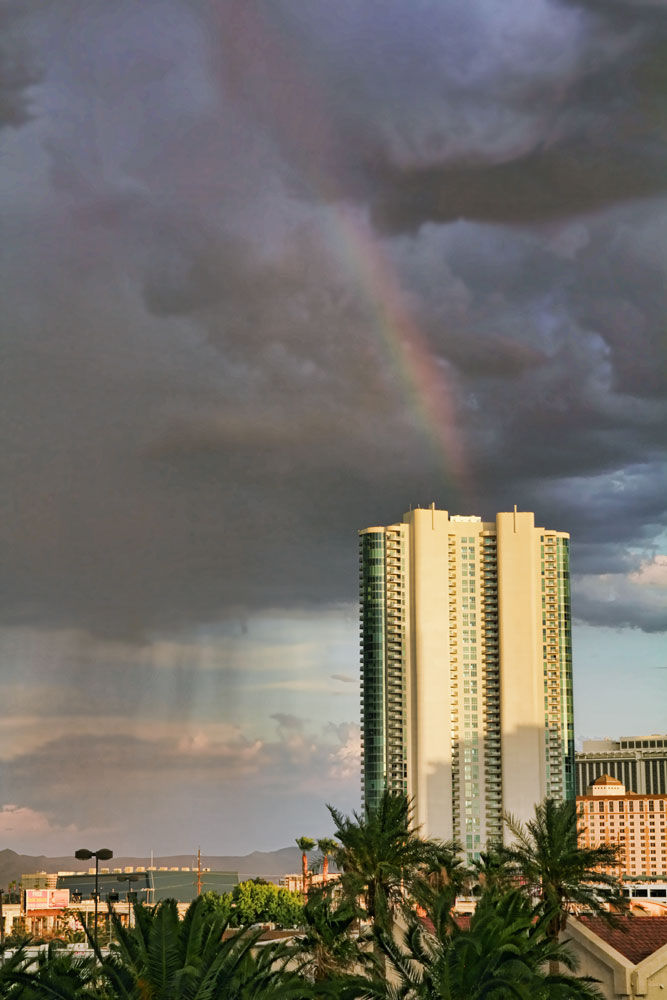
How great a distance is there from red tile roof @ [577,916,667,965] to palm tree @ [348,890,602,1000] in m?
13.7

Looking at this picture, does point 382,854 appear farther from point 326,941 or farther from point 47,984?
point 47,984

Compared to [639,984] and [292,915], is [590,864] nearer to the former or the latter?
[639,984]

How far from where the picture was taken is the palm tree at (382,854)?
6819 centimetres

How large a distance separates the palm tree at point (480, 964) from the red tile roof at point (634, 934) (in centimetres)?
1371

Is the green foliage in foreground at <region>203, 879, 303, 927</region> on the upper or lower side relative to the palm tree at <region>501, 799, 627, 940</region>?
lower

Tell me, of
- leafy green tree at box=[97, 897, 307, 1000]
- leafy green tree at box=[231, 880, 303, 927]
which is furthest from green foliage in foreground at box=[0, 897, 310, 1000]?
leafy green tree at box=[231, 880, 303, 927]

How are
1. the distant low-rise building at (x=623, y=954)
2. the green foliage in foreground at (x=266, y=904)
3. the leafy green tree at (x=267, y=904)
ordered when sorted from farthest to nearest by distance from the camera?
the leafy green tree at (x=267, y=904) < the green foliage in foreground at (x=266, y=904) < the distant low-rise building at (x=623, y=954)

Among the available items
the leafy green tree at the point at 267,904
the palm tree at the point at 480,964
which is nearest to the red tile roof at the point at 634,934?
the palm tree at the point at 480,964

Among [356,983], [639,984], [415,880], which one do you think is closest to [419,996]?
[356,983]

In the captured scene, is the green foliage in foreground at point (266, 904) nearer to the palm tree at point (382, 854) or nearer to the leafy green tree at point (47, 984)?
the palm tree at point (382, 854)

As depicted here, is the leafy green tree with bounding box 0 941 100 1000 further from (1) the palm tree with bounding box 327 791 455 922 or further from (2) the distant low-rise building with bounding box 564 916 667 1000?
(1) the palm tree with bounding box 327 791 455 922

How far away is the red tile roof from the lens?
56.8 meters

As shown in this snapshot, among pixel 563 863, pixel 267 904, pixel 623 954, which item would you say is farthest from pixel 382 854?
pixel 267 904

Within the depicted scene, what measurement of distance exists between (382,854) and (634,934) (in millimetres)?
14352
